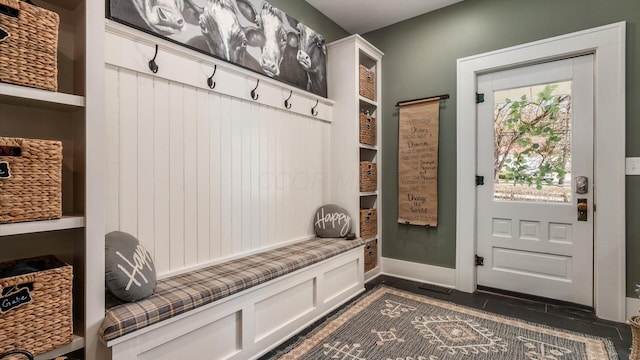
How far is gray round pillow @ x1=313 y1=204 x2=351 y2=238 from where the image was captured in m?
2.87

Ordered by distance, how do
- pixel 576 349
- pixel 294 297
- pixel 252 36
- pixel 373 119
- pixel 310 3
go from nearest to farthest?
pixel 576 349 < pixel 294 297 < pixel 252 36 < pixel 310 3 < pixel 373 119

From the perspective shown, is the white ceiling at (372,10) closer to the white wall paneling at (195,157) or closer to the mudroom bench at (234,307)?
the white wall paneling at (195,157)

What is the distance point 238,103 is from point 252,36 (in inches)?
21.1

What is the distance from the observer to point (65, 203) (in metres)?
1.40

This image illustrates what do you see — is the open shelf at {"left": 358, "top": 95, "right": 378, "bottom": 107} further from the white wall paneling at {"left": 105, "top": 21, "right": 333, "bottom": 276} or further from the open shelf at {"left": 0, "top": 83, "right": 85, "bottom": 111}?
the open shelf at {"left": 0, "top": 83, "right": 85, "bottom": 111}

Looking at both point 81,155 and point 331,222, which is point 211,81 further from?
point 331,222

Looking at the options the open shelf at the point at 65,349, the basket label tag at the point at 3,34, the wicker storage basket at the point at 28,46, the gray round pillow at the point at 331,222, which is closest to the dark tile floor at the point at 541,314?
the gray round pillow at the point at 331,222

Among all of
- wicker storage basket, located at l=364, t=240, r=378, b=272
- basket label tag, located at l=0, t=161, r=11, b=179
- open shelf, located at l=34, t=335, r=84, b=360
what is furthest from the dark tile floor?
basket label tag, located at l=0, t=161, r=11, b=179

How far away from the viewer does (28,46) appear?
106cm

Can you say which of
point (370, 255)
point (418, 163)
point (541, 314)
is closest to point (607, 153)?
point (541, 314)

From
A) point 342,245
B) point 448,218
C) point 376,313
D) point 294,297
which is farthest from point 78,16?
point 448,218

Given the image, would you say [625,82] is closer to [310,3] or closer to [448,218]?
[448,218]

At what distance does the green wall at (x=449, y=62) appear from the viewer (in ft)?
7.57

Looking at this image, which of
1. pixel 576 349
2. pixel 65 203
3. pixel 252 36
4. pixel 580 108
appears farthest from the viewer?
pixel 580 108
